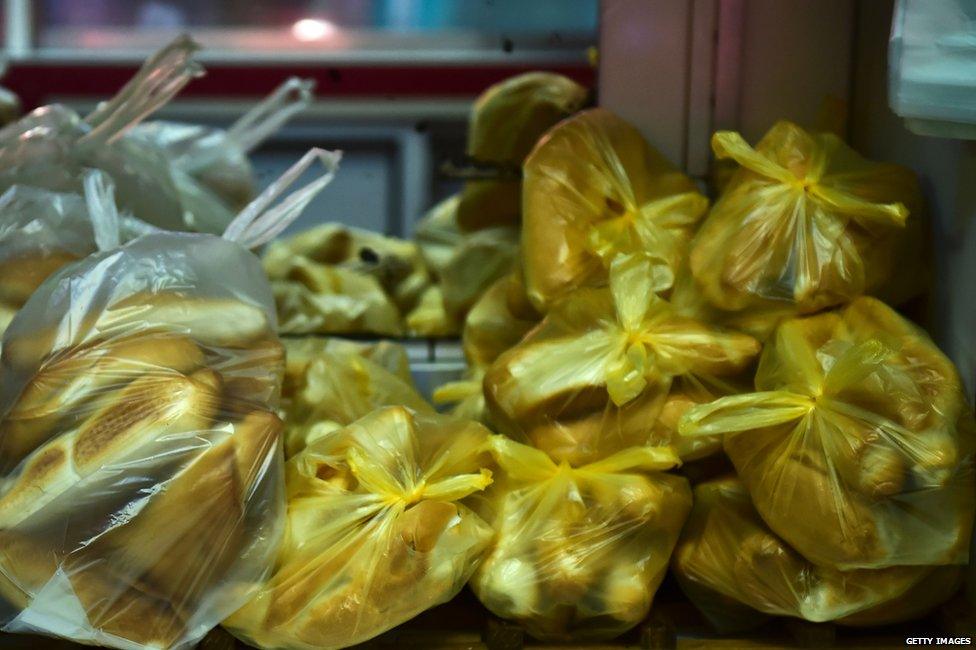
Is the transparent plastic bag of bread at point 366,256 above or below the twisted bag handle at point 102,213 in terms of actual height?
below

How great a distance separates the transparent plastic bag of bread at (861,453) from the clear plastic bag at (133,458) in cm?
61

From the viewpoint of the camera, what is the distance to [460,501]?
1660 millimetres

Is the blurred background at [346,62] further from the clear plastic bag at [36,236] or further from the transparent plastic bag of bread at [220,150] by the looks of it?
the clear plastic bag at [36,236]

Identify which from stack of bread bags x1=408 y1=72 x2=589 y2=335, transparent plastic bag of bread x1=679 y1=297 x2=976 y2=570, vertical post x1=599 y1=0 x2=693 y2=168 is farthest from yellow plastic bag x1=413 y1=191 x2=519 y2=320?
transparent plastic bag of bread x1=679 y1=297 x2=976 y2=570

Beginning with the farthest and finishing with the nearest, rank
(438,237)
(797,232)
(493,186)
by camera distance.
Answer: (438,237) → (493,186) → (797,232)

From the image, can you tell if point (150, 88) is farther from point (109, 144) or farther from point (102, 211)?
point (102, 211)

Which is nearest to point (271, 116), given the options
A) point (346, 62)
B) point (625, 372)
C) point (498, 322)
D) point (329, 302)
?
point (329, 302)

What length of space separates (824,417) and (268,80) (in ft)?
9.17

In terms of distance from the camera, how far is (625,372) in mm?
1637

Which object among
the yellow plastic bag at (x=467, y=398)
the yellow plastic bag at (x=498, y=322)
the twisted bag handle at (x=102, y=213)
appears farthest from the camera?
the yellow plastic bag at (x=498, y=322)

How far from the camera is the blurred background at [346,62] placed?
12.7ft

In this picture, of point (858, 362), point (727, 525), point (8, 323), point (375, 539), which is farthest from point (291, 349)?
point (858, 362)

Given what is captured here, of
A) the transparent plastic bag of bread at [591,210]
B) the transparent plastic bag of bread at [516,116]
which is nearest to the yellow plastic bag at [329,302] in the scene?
the transparent plastic bag of bread at [516,116]

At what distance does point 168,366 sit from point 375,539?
0.36 m
